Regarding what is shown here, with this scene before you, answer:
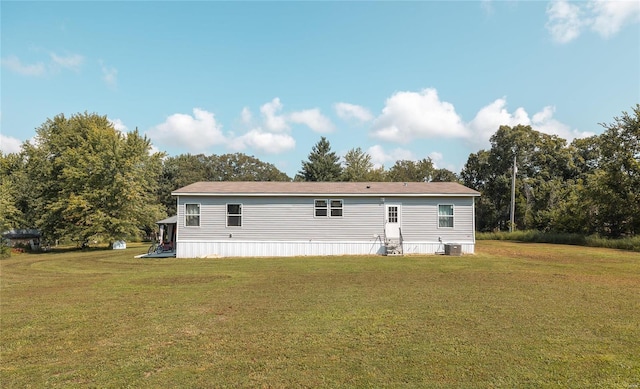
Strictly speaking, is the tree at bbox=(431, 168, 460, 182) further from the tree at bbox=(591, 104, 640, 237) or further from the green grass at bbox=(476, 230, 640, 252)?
the tree at bbox=(591, 104, 640, 237)

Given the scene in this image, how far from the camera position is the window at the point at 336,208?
17.3m

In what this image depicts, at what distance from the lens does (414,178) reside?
5400cm

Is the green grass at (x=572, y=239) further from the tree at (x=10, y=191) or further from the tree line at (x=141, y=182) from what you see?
the tree at (x=10, y=191)

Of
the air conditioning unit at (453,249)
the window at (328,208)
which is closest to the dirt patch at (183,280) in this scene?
the window at (328,208)

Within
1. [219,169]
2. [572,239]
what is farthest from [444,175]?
→ [219,169]

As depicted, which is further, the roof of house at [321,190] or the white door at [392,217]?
the white door at [392,217]

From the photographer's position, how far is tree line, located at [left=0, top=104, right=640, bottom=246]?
25047 millimetres

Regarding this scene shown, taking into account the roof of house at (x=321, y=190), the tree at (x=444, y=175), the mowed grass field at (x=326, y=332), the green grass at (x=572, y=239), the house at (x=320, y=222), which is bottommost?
the green grass at (x=572, y=239)

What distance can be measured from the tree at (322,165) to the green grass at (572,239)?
59.4 ft

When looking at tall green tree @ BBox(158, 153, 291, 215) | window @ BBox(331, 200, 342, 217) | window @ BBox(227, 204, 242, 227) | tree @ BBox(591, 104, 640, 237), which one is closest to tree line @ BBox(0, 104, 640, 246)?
tree @ BBox(591, 104, 640, 237)

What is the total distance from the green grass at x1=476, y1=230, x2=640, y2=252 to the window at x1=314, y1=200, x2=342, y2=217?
15449 mm

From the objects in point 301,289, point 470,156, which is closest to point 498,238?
point 470,156

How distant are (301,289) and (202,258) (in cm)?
923

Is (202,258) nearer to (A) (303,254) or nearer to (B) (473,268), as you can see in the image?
(A) (303,254)
